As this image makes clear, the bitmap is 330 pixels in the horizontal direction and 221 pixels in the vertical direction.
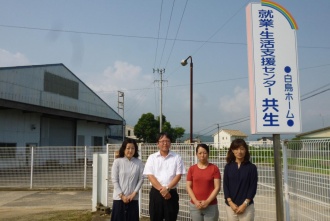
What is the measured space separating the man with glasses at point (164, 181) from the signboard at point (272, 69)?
1.20 m

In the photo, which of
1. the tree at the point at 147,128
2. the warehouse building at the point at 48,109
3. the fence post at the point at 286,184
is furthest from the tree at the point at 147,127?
the fence post at the point at 286,184

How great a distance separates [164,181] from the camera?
4504 mm

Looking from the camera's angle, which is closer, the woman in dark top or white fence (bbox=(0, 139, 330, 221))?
white fence (bbox=(0, 139, 330, 221))

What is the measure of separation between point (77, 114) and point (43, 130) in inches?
116

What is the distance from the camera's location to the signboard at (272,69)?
4.37 m

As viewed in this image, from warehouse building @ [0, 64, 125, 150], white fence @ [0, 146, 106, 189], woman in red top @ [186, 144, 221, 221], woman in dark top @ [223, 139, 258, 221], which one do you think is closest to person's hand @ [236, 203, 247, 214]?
woman in dark top @ [223, 139, 258, 221]

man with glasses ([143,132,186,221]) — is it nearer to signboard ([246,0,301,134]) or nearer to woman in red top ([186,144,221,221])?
woman in red top ([186,144,221,221])

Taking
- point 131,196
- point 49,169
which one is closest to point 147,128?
point 49,169

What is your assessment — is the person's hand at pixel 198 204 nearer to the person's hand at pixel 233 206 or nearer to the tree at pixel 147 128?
the person's hand at pixel 233 206

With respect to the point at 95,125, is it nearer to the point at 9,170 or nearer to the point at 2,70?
the point at 2,70

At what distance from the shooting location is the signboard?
14.3 feet

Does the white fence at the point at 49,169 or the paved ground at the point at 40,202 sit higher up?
the white fence at the point at 49,169

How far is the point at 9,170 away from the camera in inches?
536

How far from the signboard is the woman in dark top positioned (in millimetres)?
435
